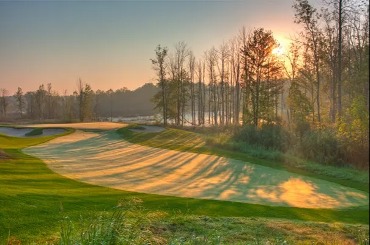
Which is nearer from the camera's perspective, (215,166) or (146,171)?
(146,171)

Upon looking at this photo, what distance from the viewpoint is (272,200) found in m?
12.3

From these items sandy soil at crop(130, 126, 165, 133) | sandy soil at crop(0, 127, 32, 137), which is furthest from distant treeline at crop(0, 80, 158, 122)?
sandy soil at crop(0, 127, 32, 137)

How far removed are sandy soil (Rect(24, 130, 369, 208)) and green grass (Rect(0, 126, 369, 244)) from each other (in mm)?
912

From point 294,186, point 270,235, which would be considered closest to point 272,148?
point 294,186

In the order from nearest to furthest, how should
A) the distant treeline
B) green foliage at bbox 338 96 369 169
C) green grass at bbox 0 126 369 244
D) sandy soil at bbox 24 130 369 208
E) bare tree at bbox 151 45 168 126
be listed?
green foliage at bbox 338 96 369 169
green grass at bbox 0 126 369 244
sandy soil at bbox 24 130 369 208
bare tree at bbox 151 45 168 126
the distant treeline

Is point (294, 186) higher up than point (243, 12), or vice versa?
point (243, 12)

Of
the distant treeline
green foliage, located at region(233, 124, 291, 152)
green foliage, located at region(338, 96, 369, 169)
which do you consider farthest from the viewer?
the distant treeline

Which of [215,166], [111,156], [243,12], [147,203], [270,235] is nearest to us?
[243,12]

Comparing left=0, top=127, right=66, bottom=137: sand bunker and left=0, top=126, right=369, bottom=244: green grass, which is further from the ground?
left=0, top=127, right=66, bottom=137: sand bunker

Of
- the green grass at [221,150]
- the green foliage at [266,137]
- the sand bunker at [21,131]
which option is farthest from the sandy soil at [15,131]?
the green foliage at [266,137]

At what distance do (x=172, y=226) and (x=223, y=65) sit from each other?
162ft

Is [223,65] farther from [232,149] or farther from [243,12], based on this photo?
[243,12]

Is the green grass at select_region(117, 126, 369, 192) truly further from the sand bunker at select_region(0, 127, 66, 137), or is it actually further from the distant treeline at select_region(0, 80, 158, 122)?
the distant treeline at select_region(0, 80, 158, 122)

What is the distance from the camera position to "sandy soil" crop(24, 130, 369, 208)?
12.7 metres
